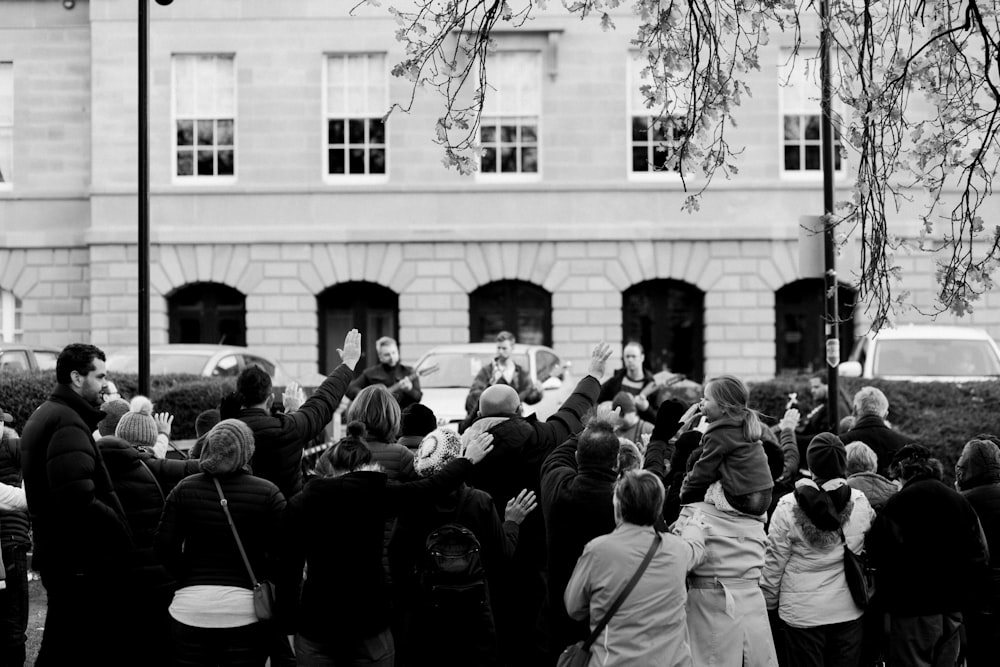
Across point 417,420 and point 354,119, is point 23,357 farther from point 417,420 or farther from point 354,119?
point 417,420

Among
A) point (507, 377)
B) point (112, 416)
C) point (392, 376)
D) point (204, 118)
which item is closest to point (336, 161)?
point (204, 118)

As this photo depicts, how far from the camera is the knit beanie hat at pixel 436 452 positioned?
22.3 ft

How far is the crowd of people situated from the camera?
633 cm

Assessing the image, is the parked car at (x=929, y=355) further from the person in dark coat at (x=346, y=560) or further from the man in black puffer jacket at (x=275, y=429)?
the person in dark coat at (x=346, y=560)

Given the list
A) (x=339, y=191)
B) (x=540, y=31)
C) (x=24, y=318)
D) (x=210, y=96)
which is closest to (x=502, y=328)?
(x=339, y=191)

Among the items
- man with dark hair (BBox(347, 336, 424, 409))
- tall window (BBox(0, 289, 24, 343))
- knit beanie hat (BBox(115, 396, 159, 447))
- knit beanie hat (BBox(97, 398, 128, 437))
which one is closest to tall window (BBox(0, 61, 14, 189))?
tall window (BBox(0, 289, 24, 343))

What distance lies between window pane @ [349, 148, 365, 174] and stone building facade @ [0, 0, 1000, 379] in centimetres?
5

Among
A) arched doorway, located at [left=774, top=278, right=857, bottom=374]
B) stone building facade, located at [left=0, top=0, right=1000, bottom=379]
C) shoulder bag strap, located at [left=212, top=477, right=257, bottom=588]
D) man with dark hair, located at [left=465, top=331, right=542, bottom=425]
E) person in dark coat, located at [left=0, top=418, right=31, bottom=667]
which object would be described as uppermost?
stone building facade, located at [left=0, top=0, right=1000, bottom=379]

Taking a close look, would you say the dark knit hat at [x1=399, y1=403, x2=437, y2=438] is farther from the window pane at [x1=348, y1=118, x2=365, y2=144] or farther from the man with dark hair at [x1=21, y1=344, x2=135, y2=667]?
the window pane at [x1=348, y1=118, x2=365, y2=144]

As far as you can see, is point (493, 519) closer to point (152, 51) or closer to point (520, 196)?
point (520, 196)

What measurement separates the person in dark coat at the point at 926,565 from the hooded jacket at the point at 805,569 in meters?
0.31

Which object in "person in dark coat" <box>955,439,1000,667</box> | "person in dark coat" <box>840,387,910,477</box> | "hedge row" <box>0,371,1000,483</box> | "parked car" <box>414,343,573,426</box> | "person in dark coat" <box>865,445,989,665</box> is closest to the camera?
"person in dark coat" <box>865,445,989,665</box>

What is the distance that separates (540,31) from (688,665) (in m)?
21.2

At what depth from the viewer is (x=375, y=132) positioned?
86.4 feet
